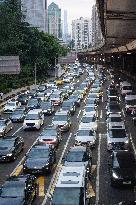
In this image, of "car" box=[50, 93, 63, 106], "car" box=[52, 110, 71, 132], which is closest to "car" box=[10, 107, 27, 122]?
"car" box=[52, 110, 71, 132]

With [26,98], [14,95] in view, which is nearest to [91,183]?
[26,98]

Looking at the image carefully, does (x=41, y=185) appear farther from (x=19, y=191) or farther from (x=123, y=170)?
(x=19, y=191)

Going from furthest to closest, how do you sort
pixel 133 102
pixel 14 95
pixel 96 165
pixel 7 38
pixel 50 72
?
pixel 50 72, pixel 7 38, pixel 14 95, pixel 133 102, pixel 96 165

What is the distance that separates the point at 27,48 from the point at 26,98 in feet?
133

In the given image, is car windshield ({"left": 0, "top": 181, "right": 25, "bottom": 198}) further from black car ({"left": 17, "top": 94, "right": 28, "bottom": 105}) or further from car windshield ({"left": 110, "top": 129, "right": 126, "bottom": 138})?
black car ({"left": 17, "top": 94, "right": 28, "bottom": 105})

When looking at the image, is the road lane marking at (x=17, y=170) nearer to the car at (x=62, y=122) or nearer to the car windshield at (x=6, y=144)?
the car windshield at (x=6, y=144)

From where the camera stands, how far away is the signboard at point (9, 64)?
58938mm

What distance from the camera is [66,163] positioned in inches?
1064

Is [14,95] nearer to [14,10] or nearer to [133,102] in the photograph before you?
[133,102]

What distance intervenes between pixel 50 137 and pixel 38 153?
7.31 metres

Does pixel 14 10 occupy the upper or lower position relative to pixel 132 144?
upper

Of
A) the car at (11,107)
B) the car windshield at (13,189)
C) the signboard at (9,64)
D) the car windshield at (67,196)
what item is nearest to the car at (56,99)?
the car at (11,107)

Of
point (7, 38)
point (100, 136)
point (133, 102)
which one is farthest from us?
point (7, 38)

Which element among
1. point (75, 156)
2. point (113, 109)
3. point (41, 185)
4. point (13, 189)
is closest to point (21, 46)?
point (113, 109)
